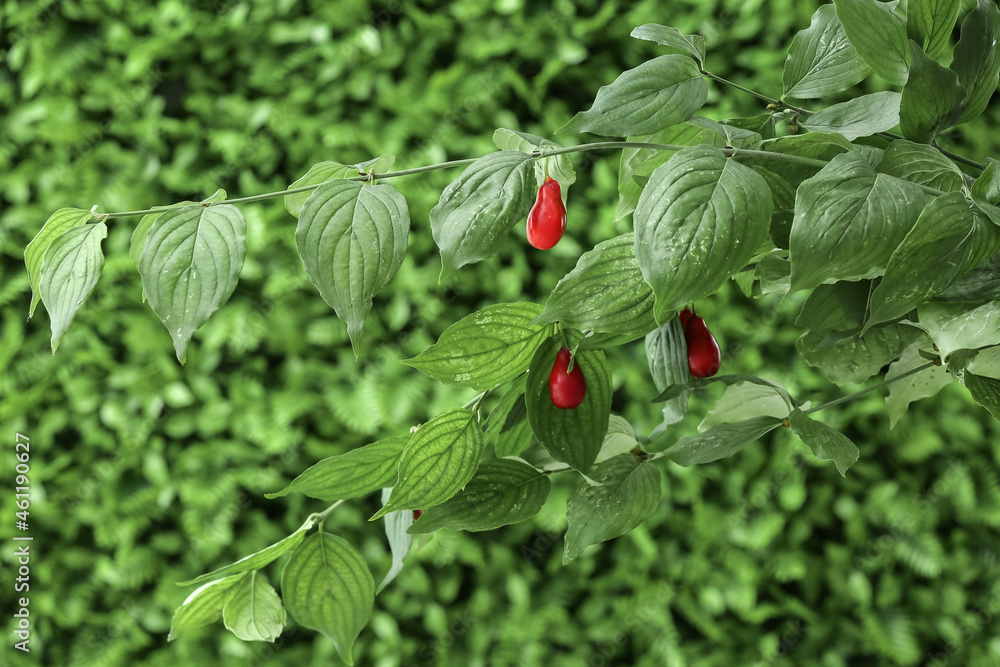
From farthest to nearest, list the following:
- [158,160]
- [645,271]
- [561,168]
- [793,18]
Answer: [158,160] → [793,18] → [561,168] → [645,271]

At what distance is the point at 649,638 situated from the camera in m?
1.40

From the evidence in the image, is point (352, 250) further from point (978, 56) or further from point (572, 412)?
point (978, 56)

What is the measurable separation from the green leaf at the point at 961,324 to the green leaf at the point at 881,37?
0.09 meters

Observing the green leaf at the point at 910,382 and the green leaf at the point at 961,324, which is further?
the green leaf at the point at 910,382

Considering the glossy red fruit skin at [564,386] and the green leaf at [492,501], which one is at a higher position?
the glossy red fruit skin at [564,386]

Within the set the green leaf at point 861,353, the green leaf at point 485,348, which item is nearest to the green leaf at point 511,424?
the green leaf at point 485,348

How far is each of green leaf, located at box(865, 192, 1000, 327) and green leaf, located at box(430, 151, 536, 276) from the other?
12 centimetres

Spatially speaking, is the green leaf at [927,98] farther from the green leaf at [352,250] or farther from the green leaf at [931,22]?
the green leaf at [352,250]

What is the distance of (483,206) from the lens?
0.89 ft

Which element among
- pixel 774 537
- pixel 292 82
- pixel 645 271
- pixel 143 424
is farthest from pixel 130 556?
pixel 645 271

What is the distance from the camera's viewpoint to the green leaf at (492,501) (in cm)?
34

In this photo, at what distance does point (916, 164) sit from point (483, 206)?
162 mm

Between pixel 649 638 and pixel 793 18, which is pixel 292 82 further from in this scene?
pixel 649 638

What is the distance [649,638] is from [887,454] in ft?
1.70
